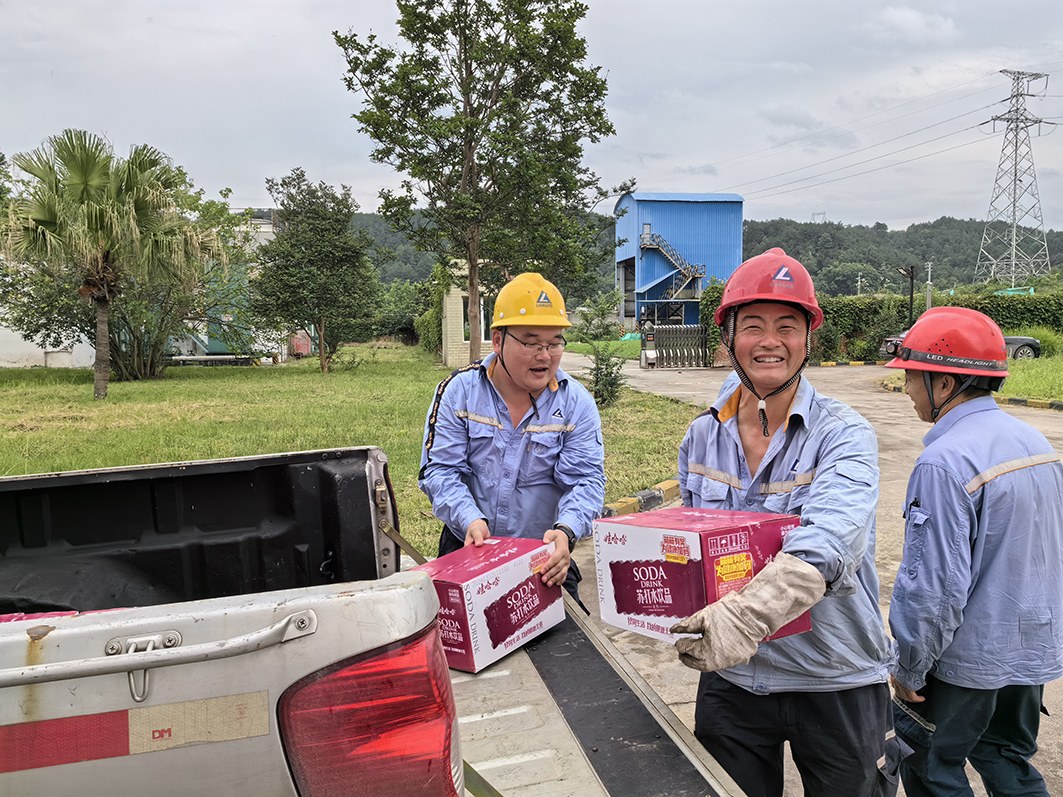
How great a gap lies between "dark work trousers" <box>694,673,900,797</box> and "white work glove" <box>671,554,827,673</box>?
1.65 ft

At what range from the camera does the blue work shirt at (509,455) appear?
2.71 meters

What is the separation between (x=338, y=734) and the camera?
1037mm

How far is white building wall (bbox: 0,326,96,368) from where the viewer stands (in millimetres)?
27469

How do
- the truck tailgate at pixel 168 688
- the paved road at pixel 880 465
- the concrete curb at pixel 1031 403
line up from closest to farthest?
the truck tailgate at pixel 168 688
the paved road at pixel 880 465
the concrete curb at pixel 1031 403

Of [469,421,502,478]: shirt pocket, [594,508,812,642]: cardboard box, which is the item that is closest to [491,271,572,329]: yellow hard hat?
[469,421,502,478]: shirt pocket

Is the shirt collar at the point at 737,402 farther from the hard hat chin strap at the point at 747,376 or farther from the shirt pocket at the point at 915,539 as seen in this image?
the shirt pocket at the point at 915,539

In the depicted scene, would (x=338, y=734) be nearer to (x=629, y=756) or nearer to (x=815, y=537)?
(x=629, y=756)

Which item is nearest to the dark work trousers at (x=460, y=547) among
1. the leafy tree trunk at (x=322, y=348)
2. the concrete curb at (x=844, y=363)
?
the leafy tree trunk at (x=322, y=348)

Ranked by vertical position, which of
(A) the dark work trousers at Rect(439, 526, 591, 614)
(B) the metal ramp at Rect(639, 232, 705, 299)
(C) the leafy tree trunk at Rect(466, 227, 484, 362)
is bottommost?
(A) the dark work trousers at Rect(439, 526, 591, 614)

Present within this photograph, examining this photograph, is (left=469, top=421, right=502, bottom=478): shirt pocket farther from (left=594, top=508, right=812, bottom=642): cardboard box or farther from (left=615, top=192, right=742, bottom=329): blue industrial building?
(left=615, top=192, right=742, bottom=329): blue industrial building

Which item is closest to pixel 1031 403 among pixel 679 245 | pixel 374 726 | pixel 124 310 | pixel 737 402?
pixel 737 402

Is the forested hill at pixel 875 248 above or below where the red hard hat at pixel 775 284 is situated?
above

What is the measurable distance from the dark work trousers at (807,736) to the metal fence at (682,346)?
22872 mm

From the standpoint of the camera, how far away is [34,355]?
28.0 metres
